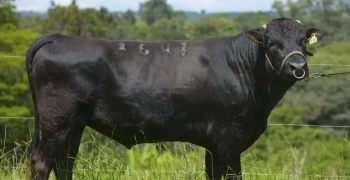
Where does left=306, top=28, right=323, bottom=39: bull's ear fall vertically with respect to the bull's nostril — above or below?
above

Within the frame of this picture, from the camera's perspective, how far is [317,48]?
86.2m

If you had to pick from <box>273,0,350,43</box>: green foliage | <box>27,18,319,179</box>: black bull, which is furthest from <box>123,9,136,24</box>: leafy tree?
<box>27,18,319,179</box>: black bull

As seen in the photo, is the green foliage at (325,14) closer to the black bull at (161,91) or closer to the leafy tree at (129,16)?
the leafy tree at (129,16)

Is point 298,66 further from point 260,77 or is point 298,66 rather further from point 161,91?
point 161,91

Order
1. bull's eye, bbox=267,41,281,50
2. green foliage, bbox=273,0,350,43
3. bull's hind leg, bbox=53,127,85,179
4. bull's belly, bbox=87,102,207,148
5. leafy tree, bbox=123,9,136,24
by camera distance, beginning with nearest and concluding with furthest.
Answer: bull's eye, bbox=267,41,281,50 < bull's belly, bbox=87,102,207,148 < bull's hind leg, bbox=53,127,85,179 < green foliage, bbox=273,0,350,43 < leafy tree, bbox=123,9,136,24

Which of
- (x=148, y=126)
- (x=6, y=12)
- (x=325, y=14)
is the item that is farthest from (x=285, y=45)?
(x=325, y=14)

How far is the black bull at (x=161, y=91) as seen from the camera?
241 inches

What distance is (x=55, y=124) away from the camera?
6.14 meters

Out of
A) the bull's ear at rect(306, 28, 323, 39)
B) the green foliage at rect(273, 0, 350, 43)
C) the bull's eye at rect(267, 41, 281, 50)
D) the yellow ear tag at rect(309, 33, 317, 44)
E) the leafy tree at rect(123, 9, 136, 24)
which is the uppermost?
the bull's ear at rect(306, 28, 323, 39)

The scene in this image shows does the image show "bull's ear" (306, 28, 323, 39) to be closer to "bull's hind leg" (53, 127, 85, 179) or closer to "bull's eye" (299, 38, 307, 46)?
"bull's eye" (299, 38, 307, 46)

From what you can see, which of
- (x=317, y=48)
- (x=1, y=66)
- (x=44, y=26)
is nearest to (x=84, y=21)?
(x=44, y=26)

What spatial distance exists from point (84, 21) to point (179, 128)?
259 feet

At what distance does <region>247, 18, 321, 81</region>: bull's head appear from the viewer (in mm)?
5840

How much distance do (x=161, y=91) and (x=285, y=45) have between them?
1.10m
